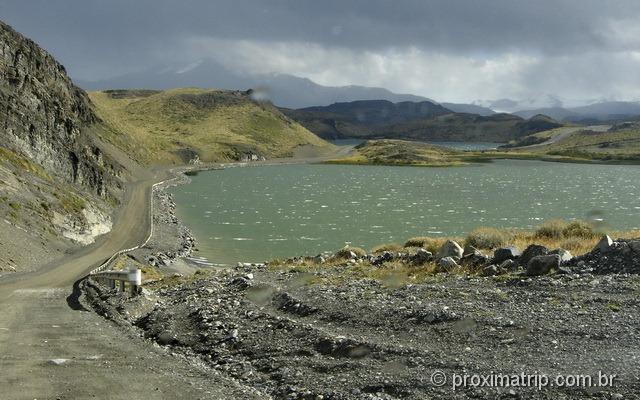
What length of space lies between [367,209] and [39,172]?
161 feet

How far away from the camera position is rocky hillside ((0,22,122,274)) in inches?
1924

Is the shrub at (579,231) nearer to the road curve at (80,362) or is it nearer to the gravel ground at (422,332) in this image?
the gravel ground at (422,332)

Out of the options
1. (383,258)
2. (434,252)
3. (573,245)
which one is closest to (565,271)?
(573,245)

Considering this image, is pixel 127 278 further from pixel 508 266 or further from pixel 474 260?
pixel 508 266

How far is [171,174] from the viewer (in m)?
166

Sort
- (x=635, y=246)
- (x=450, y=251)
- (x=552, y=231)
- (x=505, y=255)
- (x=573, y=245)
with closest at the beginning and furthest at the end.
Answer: (x=635, y=246)
(x=505, y=255)
(x=573, y=245)
(x=450, y=251)
(x=552, y=231)

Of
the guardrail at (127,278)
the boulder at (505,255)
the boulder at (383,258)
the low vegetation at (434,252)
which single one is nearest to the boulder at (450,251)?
the low vegetation at (434,252)

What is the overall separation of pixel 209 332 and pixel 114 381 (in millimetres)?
4241

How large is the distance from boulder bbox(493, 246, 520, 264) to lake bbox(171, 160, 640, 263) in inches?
1103

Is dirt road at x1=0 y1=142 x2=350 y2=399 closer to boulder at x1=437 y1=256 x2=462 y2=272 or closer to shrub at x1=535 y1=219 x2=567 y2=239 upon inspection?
boulder at x1=437 y1=256 x2=462 y2=272

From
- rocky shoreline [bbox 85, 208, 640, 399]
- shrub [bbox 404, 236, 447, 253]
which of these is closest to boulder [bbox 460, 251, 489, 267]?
rocky shoreline [bbox 85, 208, 640, 399]

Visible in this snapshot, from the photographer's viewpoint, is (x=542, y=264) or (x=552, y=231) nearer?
(x=542, y=264)

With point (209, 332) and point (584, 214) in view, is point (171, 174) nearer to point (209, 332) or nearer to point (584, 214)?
point (584, 214)

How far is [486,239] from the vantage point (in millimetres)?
30609
